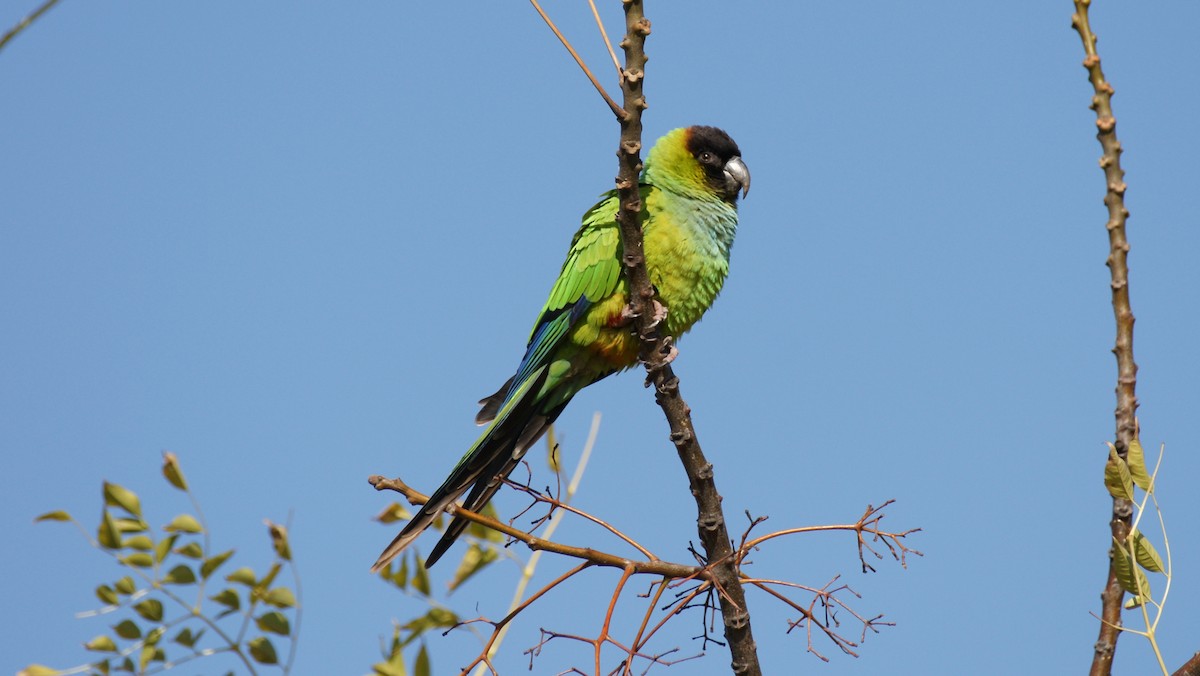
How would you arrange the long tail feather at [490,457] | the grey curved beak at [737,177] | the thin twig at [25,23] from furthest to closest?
the grey curved beak at [737,177] → the long tail feather at [490,457] → the thin twig at [25,23]

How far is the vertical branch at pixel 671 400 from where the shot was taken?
2.75m

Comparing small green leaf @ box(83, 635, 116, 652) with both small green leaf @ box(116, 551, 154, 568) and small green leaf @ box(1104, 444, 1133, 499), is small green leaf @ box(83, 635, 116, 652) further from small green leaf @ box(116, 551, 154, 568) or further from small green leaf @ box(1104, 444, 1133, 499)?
small green leaf @ box(1104, 444, 1133, 499)

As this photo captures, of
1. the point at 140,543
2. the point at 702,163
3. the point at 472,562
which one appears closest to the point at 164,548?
the point at 140,543

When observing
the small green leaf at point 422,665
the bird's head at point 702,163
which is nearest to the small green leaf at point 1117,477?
the small green leaf at point 422,665

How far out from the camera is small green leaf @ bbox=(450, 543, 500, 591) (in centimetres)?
334

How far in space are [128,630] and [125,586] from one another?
14 cm

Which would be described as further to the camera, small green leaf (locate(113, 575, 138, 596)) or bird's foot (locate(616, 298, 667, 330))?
bird's foot (locate(616, 298, 667, 330))

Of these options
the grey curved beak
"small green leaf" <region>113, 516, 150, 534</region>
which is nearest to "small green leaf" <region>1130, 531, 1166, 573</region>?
"small green leaf" <region>113, 516, 150, 534</region>

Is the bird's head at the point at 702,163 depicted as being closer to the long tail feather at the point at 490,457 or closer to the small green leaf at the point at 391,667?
the long tail feather at the point at 490,457

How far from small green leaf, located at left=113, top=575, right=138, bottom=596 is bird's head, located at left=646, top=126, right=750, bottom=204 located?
3266 millimetres

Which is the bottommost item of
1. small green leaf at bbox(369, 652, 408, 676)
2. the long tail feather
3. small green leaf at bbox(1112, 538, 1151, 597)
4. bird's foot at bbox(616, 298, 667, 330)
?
small green leaf at bbox(1112, 538, 1151, 597)

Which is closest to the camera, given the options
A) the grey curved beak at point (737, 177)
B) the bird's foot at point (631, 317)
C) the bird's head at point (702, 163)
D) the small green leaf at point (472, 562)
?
the small green leaf at point (472, 562)

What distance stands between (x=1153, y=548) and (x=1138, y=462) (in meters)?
0.20

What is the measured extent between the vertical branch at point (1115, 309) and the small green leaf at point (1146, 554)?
0.04m
